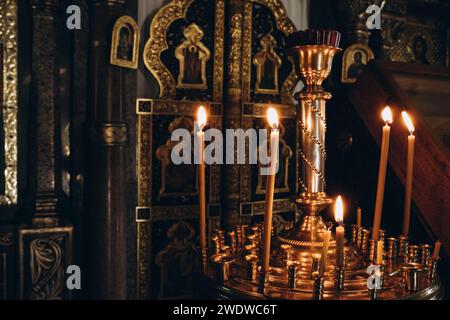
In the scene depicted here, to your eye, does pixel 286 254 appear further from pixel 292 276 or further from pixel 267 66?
pixel 267 66

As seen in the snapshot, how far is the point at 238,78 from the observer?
254 cm

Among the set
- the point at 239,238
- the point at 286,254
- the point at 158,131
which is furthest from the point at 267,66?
the point at 286,254

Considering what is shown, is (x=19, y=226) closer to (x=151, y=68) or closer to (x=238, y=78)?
(x=151, y=68)

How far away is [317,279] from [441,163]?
886mm

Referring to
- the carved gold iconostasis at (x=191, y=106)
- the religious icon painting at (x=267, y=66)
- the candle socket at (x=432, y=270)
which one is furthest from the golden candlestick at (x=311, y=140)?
the religious icon painting at (x=267, y=66)

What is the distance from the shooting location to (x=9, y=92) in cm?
204

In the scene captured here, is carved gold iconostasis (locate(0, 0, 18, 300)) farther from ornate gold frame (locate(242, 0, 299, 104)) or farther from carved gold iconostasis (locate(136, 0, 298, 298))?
ornate gold frame (locate(242, 0, 299, 104))

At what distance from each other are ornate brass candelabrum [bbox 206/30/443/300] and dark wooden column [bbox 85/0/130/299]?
30.4 inches

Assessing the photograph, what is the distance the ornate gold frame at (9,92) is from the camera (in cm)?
203

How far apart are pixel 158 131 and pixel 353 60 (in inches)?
49.6

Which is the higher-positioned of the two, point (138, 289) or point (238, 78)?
point (238, 78)

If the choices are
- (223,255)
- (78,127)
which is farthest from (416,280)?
(78,127)

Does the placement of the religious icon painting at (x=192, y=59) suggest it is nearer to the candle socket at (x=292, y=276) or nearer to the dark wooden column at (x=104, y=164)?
the dark wooden column at (x=104, y=164)

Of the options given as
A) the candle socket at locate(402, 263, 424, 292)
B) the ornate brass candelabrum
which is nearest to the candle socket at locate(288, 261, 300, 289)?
the ornate brass candelabrum
